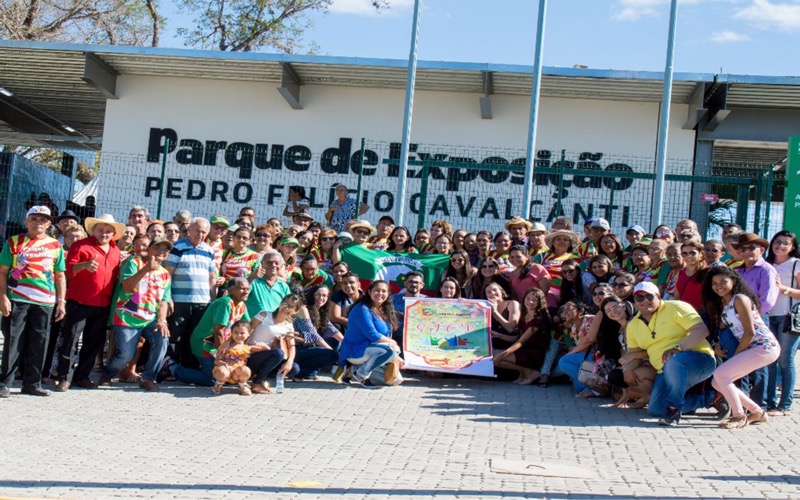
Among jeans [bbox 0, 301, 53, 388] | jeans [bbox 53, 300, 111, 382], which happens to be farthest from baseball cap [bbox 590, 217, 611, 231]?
jeans [bbox 0, 301, 53, 388]

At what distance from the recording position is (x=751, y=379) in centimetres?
952

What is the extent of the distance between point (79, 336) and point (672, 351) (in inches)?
236

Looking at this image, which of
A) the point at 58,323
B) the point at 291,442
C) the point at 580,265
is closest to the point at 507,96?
the point at 580,265

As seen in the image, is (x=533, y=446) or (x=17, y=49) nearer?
(x=533, y=446)

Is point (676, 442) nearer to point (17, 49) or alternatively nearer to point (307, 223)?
point (307, 223)

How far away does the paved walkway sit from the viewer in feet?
20.9

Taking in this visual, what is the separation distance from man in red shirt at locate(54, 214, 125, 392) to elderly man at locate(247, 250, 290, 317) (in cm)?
147

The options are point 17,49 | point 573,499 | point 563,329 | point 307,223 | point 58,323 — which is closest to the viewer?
point 573,499

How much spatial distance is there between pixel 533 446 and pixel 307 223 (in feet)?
23.6

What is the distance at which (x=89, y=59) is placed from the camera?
68.5ft

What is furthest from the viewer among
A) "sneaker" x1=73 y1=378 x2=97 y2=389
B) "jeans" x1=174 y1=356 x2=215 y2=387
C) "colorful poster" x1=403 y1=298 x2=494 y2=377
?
"colorful poster" x1=403 y1=298 x2=494 y2=377

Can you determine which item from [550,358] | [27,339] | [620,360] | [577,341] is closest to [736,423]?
[620,360]

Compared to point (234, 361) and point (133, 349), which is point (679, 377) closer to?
point (234, 361)

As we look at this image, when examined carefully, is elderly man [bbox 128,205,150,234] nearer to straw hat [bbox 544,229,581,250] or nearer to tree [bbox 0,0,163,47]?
straw hat [bbox 544,229,581,250]
